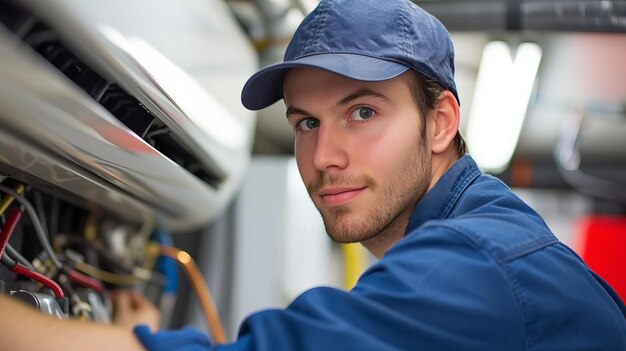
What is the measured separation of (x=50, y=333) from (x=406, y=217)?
649mm

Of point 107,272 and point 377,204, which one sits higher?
point 377,204

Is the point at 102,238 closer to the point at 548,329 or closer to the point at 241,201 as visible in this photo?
the point at 241,201

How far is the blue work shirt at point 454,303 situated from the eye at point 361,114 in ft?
0.94

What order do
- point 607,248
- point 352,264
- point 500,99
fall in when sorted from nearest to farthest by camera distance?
point 500,99, point 352,264, point 607,248

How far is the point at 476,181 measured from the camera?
122cm

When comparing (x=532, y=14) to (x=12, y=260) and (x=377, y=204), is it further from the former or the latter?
(x=12, y=260)

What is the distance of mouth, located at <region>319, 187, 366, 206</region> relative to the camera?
4.00ft

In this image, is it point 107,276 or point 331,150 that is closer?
point 331,150

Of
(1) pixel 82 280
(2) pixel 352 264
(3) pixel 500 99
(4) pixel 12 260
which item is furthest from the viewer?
(2) pixel 352 264

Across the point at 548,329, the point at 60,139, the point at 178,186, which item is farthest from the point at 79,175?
the point at 548,329

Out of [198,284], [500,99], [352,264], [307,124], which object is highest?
[500,99]

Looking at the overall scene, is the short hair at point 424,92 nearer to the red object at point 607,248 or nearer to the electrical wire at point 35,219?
the electrical wire at point 35,219

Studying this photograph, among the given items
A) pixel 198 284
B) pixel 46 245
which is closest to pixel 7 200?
pixel 46 245

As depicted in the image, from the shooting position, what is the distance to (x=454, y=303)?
2.85ft
